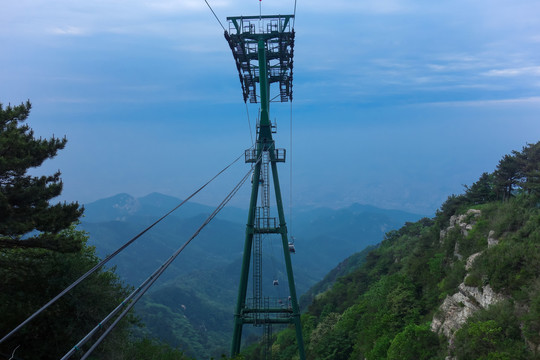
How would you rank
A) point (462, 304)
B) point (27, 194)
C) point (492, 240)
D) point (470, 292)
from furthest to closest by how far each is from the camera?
point (492, 240) < point (462, 304) < point (470, 292) < point (27, 194)

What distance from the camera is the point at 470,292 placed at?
16312 millimetres

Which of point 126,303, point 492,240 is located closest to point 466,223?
point 492,240

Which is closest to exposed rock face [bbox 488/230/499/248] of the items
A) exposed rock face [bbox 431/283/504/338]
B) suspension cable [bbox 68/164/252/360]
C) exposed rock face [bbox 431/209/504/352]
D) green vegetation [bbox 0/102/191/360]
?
exposed rock face [bbox 431/209/504/352]

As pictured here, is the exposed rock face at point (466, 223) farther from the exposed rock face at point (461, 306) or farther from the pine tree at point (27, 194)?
the pine tree at point (27, 194)

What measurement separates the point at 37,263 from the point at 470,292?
17622 mm

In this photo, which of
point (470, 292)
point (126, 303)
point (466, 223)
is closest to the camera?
point (126, 303)

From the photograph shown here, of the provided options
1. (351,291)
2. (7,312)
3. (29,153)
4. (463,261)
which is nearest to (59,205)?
(29,153)

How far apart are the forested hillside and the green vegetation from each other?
44.7ft

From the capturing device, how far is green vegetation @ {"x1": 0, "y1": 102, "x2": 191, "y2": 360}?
39.8 feet

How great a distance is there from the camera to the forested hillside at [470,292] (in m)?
13.1

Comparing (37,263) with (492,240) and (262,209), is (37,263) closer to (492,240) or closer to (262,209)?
(262,209)

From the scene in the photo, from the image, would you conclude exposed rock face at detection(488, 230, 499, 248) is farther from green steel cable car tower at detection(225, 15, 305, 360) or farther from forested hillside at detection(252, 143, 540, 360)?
green steel cable car tower at detection(225, 15, 305, 360)

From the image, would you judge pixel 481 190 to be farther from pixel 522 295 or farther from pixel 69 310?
pixel 69 310

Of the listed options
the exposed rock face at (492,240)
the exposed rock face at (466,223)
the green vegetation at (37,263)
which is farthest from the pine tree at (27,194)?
the exposed rock face at (466,223)
